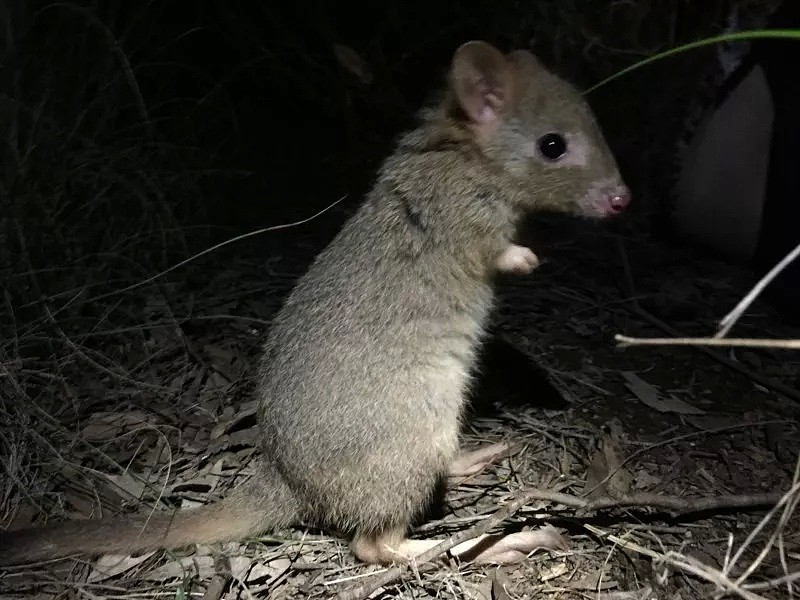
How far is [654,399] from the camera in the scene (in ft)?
11.8

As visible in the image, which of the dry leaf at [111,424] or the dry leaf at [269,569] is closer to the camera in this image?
the dry leaf at [269,569]

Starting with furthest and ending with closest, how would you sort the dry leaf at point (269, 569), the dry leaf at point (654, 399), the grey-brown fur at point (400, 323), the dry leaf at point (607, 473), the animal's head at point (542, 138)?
the dry leaf at point (654, 399), the dry leaf at point (607, 473), the animal's head at point (542, 138), the dry leaf at point (269, 569), the grey-brown fur at point (400, 323)

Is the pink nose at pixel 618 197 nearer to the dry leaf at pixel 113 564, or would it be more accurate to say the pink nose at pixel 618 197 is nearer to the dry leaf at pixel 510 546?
the dry leaf at pixel 510 546

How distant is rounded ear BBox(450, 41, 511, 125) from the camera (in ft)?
9.11

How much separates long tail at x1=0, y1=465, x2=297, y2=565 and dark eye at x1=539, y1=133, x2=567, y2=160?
1554 millimetres

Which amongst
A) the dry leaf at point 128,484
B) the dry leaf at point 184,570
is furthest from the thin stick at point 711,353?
the dry leaf at point 128,484

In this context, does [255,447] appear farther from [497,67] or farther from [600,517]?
[497,67]

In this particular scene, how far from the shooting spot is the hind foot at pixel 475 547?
9.23ft

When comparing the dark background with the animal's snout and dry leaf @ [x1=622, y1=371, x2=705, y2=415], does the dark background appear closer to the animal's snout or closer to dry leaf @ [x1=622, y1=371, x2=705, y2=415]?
dry leaf @ [x1=622, y1=371, x2=705, y2=415]

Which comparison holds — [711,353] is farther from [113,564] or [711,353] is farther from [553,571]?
[113,564]

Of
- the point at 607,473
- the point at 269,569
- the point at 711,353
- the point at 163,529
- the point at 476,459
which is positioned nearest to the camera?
the point at 163,529

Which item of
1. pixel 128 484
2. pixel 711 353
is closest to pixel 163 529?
pixel 128 484

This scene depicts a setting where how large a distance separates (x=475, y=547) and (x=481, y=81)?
1685mm

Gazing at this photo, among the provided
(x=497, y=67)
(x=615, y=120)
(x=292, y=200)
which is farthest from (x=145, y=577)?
(x=615, y=120)
